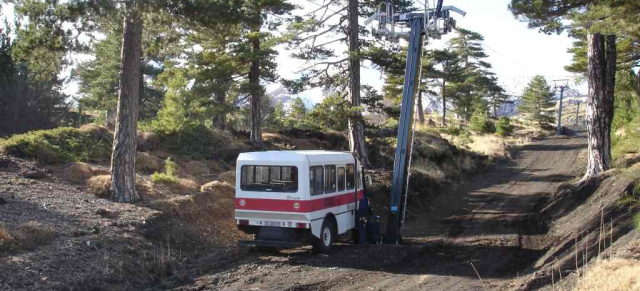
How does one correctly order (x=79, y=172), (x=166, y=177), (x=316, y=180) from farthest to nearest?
(x=166, y=177) < (x=79, y=172) < (x=316, y=180)

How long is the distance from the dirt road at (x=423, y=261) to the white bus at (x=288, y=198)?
53 centimetres

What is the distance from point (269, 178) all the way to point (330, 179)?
165 cm

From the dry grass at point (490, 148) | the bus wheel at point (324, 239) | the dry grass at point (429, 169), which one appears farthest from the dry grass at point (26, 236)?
the dry grass at point (490, 148)

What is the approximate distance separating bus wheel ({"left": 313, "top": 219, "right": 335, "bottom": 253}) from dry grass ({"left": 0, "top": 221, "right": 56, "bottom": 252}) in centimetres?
569

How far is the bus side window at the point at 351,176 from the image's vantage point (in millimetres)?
14367

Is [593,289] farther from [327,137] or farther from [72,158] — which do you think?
[327,137]

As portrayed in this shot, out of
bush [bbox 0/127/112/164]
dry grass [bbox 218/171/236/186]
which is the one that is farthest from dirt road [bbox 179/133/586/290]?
bush [bbox 0/127/112/164]

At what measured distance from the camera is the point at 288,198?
481 inches

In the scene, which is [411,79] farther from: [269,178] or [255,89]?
[255,89]

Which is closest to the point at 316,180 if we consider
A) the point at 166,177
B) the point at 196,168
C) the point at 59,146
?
the point at 166,177

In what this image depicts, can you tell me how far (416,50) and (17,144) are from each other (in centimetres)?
1308

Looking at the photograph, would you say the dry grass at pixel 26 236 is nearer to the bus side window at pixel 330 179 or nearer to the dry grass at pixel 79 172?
the dry grass at pixel 79 172

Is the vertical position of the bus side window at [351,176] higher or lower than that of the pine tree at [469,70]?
lower

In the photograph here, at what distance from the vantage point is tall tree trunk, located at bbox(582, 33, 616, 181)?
59.9 feet
